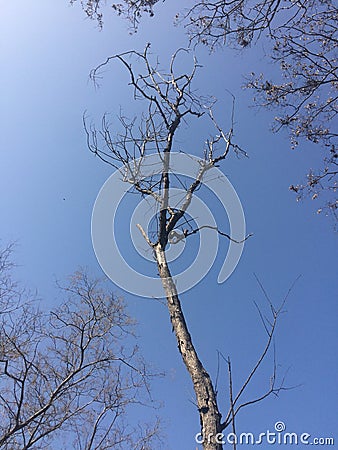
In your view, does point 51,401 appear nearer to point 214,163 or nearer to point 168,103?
point 214,163

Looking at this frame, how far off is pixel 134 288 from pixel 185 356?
1700 mm

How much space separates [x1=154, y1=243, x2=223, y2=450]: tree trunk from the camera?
2668 mm

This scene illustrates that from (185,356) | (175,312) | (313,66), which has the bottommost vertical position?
(185,356)

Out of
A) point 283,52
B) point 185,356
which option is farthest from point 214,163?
point 185,356

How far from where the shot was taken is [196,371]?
9.89 feet

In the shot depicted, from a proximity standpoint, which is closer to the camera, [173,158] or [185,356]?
[185,356]

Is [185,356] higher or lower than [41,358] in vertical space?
lower

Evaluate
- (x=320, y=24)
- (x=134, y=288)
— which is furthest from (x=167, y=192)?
(x=320, y=24)

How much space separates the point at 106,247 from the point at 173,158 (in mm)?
1356

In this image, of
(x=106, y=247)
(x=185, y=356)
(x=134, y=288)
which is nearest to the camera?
(x=185, y=356)

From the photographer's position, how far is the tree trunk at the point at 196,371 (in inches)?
105

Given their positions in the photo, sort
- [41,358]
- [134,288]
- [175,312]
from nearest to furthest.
A: [175,312] < [134,288] < [41,358]

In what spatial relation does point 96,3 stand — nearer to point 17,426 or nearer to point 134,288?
point 134,288

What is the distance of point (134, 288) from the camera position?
15.6 feet
